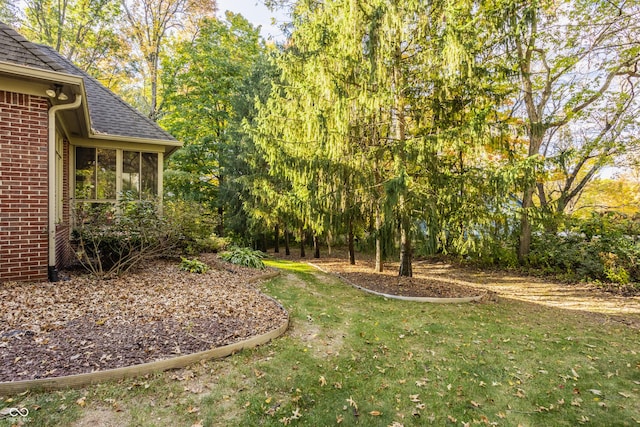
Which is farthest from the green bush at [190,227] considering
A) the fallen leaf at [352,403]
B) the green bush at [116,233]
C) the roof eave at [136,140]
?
the fallen leaf at [352,403]

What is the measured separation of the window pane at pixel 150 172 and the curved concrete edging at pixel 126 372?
6774 millimetres

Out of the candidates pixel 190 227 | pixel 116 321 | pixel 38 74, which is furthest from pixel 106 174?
pixel 116 321

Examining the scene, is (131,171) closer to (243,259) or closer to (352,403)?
(243,259)

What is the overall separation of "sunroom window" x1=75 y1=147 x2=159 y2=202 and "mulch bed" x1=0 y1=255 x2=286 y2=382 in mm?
3548

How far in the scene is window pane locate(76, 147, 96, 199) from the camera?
8.26 metres

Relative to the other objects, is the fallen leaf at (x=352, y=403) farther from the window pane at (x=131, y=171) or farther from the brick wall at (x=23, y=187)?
the window pane at (x=131, y=171)

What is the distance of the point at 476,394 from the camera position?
3484mm

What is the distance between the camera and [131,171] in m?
8.87

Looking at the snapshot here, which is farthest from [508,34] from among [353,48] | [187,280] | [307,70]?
[187,280]

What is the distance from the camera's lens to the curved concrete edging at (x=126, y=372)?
2.73 m

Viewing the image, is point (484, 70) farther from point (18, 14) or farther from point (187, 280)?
point (18, 14)

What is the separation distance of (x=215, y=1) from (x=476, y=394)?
66.7 ft

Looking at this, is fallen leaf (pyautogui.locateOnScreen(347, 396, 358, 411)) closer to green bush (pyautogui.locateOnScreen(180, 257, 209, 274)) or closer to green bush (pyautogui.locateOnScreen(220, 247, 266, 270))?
green bush (pyautogui.locateOnScreen(180, 257, 209, 274))

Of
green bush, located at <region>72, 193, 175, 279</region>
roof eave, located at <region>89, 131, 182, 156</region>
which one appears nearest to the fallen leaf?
green bush, located at <region>72, 193, 175, 279</region>
